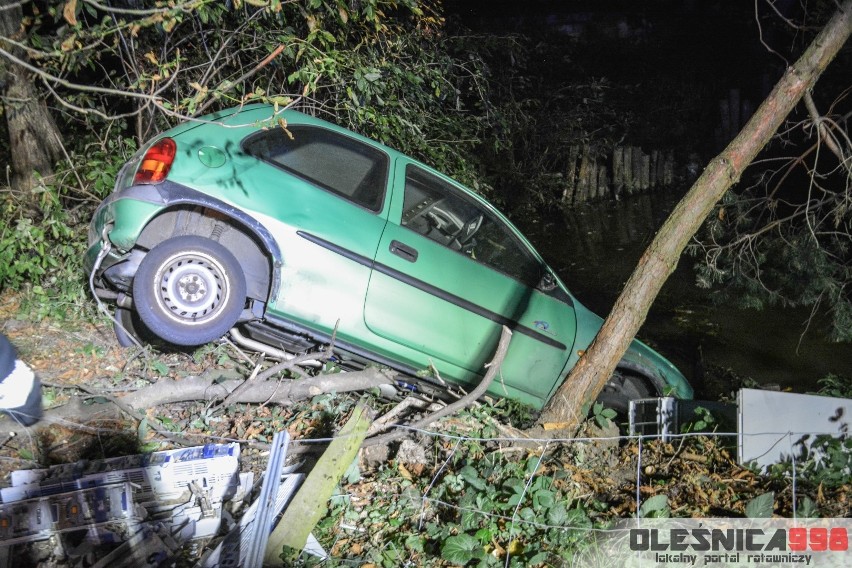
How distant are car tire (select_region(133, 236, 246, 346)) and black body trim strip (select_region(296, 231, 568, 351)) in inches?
21.4

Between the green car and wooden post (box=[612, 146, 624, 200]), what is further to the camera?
wooden post (box=[612, 146, 624, 200])

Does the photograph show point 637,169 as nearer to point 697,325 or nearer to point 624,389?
point 697,325

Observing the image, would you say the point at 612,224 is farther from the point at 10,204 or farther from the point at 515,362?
the point at 10,204

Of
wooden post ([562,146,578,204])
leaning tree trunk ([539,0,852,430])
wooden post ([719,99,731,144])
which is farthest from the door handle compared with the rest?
wooden post ([719,99,731,144])

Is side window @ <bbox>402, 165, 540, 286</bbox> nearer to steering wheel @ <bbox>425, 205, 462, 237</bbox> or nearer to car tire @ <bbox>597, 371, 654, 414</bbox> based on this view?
steering wheel @ <bbox>425, 205, 462, 237</bbox>

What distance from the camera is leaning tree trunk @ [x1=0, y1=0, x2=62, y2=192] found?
6.34m

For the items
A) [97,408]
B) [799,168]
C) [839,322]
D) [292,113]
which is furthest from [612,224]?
[97,408]

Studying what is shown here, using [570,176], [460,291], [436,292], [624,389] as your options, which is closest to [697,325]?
[624,389]

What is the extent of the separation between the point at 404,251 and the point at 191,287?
1398 mm

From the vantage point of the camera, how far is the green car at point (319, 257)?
14.3 feet

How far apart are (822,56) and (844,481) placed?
2690 millimetres

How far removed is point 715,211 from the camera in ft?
24.9

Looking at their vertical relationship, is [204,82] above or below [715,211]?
above

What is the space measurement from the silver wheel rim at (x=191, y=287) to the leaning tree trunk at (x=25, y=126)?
297 cm
